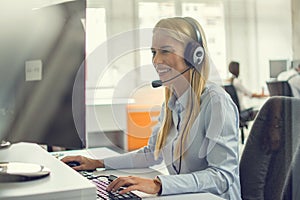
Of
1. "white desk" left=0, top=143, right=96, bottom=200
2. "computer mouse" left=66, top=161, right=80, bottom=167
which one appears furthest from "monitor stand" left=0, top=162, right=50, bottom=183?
"computer mouse" left=66, top=161, right=80, bottom=167

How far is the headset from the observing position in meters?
1.13

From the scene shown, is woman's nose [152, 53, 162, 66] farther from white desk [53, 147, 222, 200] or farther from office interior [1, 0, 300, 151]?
white desk [53, 147, 222, 200]

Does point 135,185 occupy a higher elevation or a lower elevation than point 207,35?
lower

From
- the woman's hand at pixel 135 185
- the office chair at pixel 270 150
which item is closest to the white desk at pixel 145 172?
the woman's hand at pixel 135 185

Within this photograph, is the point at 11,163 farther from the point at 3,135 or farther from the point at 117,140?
the point at 117,140

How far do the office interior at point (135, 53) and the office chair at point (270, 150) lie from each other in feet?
→ 0.21

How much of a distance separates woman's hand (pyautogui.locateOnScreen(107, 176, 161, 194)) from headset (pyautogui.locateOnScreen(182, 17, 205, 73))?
1.34ft

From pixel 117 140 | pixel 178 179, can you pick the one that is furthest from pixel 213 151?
pixel 117 140

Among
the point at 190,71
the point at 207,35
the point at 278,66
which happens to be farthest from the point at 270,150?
the point at 278,66

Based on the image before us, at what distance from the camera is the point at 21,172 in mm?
650

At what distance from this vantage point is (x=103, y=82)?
1.55m

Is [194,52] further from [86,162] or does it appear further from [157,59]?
[86,162]

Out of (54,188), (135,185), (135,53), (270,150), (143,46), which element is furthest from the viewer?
(135,53)

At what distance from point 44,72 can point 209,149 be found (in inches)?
18.6
